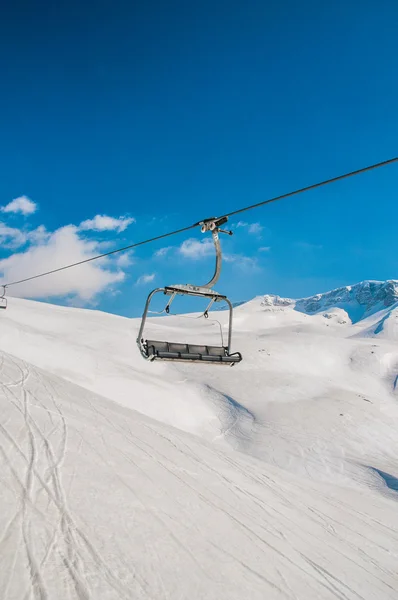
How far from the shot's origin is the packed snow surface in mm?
4906

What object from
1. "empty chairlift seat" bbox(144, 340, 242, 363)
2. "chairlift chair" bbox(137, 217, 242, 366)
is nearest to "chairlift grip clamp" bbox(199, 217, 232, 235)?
"chairlift chair" bbox(137, 217, 242, 366)

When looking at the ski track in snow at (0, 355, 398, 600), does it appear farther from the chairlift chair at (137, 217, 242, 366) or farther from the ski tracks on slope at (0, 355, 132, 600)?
the chairlift chair at (137, 217, 242, 366)

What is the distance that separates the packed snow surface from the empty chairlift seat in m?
2.67

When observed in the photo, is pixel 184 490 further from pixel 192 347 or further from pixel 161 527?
pixel 192 347

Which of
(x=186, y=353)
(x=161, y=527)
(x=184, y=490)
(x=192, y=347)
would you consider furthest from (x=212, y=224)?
(x=184, y=490)

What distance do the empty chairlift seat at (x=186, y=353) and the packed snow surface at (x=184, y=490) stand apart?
8.75 ft

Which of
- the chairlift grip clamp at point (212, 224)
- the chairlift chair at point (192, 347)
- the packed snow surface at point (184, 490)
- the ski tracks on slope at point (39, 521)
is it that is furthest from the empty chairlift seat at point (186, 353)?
the chairlift grip clamp at point (212, 224)

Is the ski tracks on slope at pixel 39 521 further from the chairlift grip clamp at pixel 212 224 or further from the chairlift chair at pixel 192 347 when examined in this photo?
the chairlift grip clamp at pixel 212 224

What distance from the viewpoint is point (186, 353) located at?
9.79 meters

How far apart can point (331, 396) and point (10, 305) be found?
31255 millimetres

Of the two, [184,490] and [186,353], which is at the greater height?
[186,353]

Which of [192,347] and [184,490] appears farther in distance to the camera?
[192,347]

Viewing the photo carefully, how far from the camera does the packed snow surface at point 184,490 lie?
4.91 meters

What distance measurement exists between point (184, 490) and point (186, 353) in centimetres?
317
